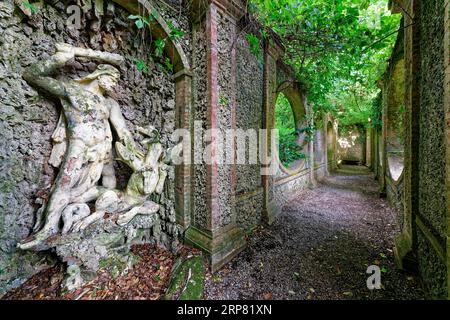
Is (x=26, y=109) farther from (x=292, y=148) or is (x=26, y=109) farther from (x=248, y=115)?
(x=292, y=148)

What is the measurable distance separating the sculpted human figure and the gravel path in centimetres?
202

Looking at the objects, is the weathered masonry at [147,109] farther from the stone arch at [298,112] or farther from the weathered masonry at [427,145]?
the stone arch at [298,112]

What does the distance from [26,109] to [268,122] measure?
12.5 ft

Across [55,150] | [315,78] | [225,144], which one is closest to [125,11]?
[55,150]

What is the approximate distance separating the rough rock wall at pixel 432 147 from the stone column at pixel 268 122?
90.8 inches

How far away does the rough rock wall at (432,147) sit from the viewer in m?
1.70

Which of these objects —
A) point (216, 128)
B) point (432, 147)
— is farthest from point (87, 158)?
point (432, 147)

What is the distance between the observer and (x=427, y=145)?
2.04 metres

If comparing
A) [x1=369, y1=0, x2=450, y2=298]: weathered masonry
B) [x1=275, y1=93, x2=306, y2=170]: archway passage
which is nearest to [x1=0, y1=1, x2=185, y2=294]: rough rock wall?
[x1=369, y1=0, x2=450, y2=298]: weathered masonry

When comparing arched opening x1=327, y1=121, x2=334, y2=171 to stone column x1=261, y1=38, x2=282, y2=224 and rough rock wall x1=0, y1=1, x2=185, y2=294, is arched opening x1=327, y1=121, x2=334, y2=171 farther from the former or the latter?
rough rock wall x1=0, y1=1, x2=185, y2=294

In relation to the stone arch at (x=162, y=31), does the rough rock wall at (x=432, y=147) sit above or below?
below

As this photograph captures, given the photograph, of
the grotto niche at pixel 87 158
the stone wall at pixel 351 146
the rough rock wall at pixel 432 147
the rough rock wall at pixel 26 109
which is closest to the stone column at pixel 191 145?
the grotto niche at pixel 87 158

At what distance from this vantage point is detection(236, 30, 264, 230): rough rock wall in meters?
3.23

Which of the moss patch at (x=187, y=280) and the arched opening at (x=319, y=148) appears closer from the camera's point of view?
the moss patch at (x=187, y=280)
